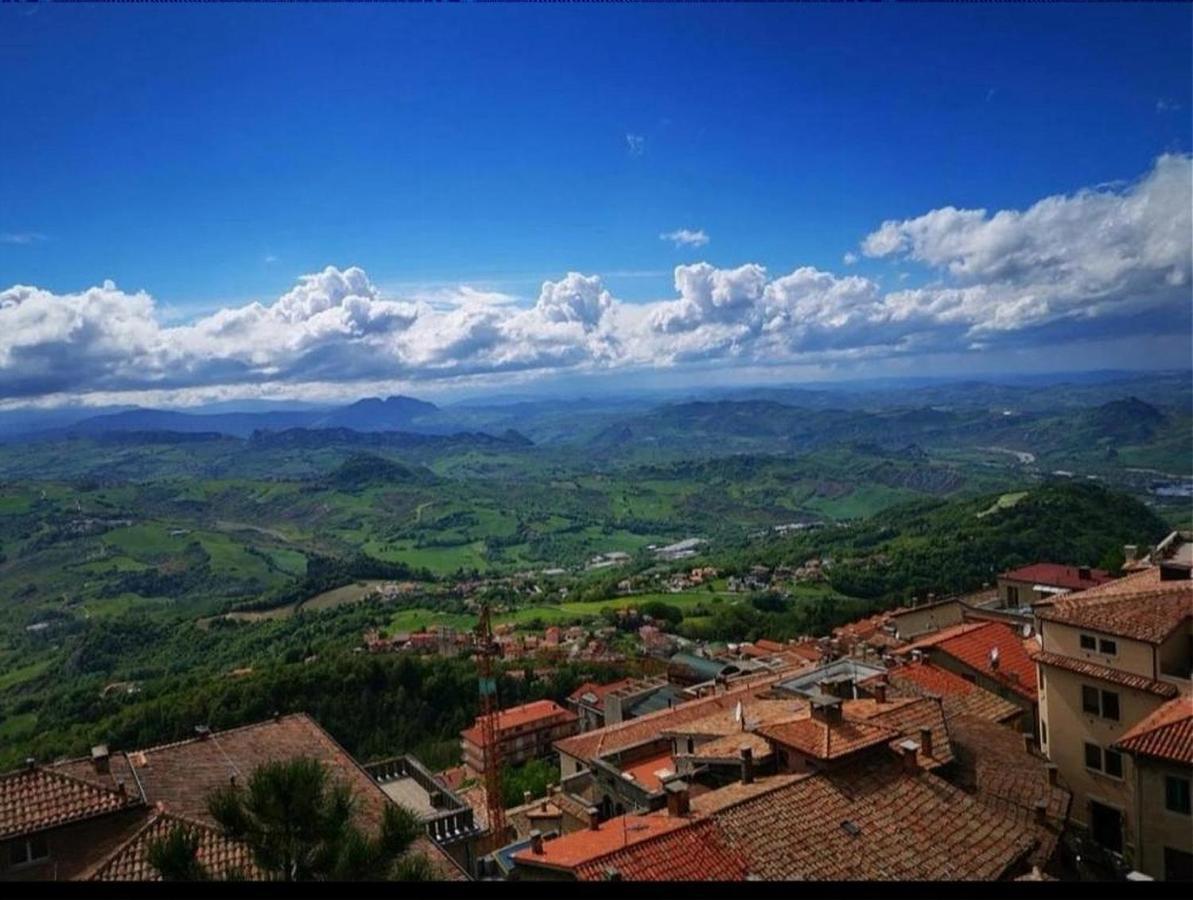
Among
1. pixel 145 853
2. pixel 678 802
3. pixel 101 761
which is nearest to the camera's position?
pixel 145 853

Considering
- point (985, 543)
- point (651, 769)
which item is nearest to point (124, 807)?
point (651, 769)

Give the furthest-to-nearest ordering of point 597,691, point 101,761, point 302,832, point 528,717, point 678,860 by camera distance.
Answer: point 597,691, point 528,717, point 101,761, point 678,860, point 302,832

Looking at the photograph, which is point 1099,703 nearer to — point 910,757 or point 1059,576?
point 910,757

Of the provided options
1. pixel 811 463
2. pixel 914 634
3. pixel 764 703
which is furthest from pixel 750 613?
pixel 811 463

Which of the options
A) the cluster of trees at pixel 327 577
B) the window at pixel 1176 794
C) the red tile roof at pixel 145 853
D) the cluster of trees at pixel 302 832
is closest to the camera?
the cluster of trees at pixel 302 832

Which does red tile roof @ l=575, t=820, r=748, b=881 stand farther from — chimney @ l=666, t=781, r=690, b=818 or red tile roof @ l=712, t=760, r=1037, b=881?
chimney @ l=666, t=781, r=690, b=818

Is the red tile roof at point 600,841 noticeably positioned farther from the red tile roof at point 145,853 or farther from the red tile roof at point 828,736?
the red tile roof at point 145,853

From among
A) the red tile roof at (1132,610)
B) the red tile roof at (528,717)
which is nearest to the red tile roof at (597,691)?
the red tile roof at (528,717)
